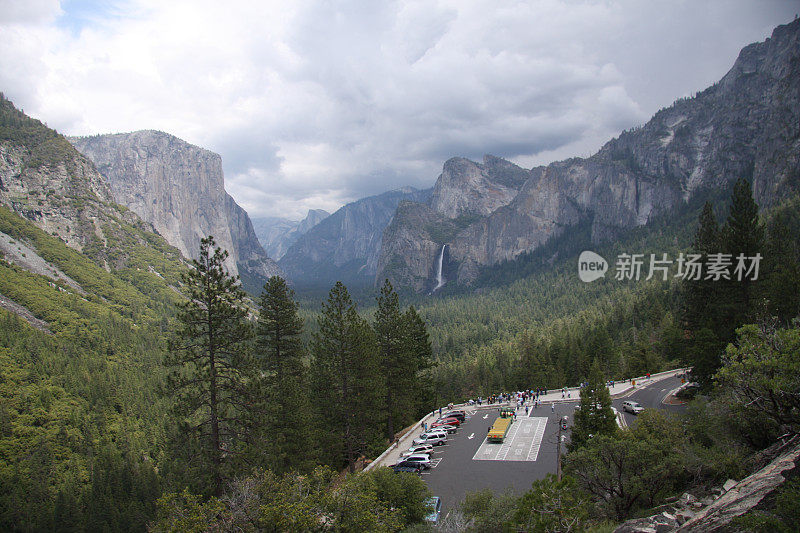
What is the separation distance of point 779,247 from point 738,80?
218308 mm

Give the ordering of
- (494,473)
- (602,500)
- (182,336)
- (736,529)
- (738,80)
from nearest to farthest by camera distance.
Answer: (736,529) < (602,500) < (182,336) < (494,473) < (738,80)

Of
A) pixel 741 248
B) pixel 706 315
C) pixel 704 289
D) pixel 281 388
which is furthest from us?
pixel 704 289

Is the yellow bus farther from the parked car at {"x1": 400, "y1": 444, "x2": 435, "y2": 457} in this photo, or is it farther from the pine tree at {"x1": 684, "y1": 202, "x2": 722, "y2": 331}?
the pine tree at {"x1": 684, "y1": 202, "x2": 722, "y2": 331}

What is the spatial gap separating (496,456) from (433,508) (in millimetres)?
11531

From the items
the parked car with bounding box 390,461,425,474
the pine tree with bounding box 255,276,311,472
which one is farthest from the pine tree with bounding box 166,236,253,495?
the parked car with bounding box 390,461,425,474

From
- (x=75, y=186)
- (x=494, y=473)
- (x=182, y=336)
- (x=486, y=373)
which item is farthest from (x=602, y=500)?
(x=75, y=186)

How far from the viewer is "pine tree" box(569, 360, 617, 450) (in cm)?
2139

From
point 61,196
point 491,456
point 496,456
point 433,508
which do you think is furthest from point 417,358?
point 61,196

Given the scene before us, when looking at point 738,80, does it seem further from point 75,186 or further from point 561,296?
point 75,186

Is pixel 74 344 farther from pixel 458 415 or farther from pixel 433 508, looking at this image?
pixel 433 508

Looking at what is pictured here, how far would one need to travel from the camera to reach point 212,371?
17422mm

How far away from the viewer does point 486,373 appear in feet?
227

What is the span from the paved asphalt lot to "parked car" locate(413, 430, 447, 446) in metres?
0.59

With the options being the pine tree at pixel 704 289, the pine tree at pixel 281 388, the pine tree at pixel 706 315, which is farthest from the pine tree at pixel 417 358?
the pine tree at pixel 704 289
